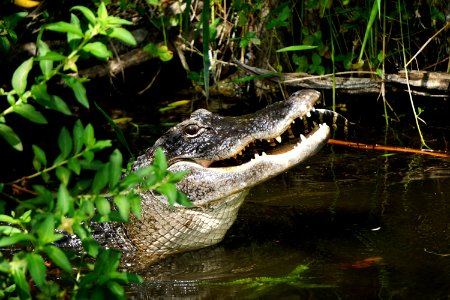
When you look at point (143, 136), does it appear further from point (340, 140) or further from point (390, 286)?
point (390, 286)

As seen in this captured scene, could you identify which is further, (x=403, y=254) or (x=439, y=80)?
(x=439, y=80)

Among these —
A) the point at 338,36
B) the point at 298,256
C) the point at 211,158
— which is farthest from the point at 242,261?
the point at 338,36

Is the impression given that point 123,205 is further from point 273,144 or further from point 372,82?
point 372,82

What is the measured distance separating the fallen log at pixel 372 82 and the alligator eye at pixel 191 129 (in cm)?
143

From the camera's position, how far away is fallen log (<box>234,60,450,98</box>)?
5617mm

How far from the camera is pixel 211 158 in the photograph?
4.29m

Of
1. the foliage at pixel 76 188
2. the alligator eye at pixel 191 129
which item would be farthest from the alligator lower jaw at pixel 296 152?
the foliage at pixel 76 188

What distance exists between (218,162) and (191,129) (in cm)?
27

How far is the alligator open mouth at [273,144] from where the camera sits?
4.24m

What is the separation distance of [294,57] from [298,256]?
96.2 inches

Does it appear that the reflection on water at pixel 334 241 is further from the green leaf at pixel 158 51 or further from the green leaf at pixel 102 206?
the green leaf at pixel 158 51

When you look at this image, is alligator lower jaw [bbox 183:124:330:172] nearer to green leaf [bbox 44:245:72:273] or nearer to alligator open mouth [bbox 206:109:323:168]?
alligator open mouth [bbox 206:109:323:168]

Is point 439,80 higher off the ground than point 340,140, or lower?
higher

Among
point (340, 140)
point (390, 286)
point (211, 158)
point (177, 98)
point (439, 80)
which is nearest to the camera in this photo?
point (390, 286)
